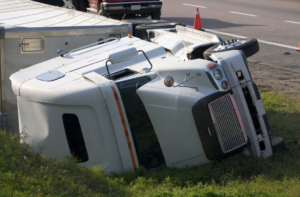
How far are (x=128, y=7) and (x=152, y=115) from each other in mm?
8721

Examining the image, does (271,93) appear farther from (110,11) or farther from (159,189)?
(110,11)

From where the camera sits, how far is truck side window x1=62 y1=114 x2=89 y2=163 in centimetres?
459

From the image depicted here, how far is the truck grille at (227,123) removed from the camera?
4.29 m

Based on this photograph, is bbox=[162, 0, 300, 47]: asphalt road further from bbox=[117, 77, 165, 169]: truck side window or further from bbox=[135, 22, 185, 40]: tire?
bbox=[117, 77, 165, 169]: truck side window

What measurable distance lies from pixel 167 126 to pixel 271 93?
12.0ft

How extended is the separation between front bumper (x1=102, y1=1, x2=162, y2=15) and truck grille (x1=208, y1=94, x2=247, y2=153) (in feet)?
28.9

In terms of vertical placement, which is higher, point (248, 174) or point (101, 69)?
point (101, 69)

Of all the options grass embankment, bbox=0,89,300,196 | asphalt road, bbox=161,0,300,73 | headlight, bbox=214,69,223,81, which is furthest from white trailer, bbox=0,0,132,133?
asphalt road, bbox=161,0,300,73

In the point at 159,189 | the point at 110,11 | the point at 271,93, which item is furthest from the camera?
the point at 110,11

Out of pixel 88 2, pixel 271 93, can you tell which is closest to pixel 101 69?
pixel 271 93

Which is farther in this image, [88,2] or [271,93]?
[88,2]

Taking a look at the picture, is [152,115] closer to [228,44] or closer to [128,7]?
[228,44]

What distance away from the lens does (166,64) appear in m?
4.68

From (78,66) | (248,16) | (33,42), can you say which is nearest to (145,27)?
(33,42)
